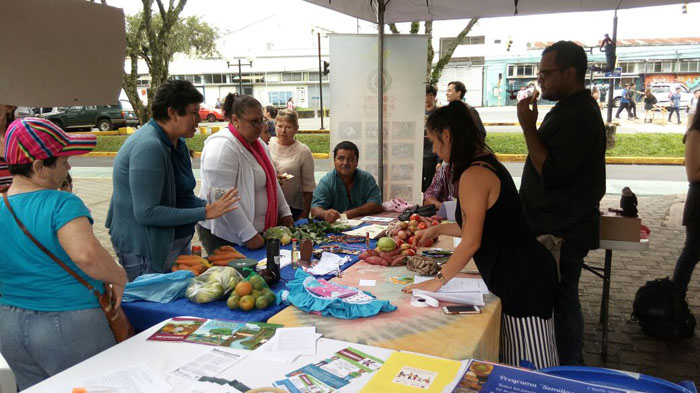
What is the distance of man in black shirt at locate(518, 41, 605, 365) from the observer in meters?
2.79

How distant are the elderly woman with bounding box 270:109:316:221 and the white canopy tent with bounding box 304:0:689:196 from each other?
1190 mm

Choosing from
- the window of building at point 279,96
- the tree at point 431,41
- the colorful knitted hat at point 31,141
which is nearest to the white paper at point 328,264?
the colorful knitted hat at point 31,141

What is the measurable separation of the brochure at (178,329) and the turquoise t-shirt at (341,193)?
231cm

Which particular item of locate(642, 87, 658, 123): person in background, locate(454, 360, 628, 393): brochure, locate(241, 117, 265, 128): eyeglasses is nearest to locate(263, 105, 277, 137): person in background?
locate(241, 117, 265, 128): eyeglasses

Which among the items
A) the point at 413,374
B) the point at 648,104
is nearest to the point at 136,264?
the point at 413,374

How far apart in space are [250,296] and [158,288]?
1.67 ft

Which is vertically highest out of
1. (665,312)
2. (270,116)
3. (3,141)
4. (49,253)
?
(270,116)

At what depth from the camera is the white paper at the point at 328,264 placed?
277 centimetres

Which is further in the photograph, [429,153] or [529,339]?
[429,153]

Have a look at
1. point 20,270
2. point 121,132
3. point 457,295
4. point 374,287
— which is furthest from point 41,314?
point 121,132

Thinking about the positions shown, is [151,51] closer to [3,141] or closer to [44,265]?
[3,141]

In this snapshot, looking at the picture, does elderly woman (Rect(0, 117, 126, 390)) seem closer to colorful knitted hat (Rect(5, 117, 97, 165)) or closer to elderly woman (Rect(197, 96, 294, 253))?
colorful knitted hat (Rect(5, 117, 97, 165))

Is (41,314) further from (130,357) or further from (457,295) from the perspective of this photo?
(457,295)

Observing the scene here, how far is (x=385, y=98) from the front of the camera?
219 inches
